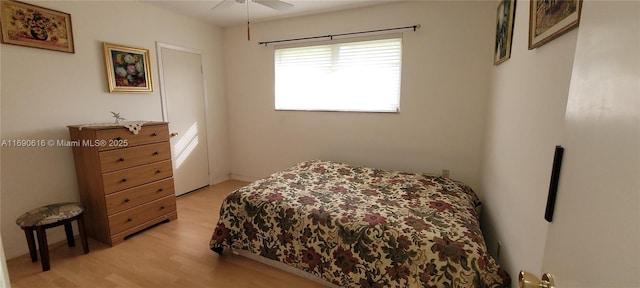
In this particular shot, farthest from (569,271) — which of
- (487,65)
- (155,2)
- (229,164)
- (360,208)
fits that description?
(229,164)

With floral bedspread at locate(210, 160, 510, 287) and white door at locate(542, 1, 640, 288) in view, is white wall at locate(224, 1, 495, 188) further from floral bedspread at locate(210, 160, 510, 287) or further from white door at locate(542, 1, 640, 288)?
white door at locate(542, 1, 640, 288)

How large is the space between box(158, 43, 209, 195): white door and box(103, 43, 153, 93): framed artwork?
0.65 feet

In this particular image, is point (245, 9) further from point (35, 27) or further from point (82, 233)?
point (82, 233)

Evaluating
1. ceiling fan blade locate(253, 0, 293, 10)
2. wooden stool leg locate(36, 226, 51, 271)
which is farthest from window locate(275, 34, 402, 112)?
wooden stool leg locate(36, 226, 51, 271)


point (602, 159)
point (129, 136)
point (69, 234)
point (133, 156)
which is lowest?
point (69, 234)

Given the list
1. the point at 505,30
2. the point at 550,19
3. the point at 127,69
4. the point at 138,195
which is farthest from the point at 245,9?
the point at 550,19

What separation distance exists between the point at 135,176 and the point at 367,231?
2237mm

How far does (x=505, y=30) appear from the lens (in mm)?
1963

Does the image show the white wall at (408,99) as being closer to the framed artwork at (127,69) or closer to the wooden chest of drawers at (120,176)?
the framed artwork at (127,69)

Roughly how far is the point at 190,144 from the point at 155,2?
5.74 feet

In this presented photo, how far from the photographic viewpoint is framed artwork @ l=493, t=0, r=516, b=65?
1.80m

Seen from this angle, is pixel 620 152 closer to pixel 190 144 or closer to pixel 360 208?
pixel 360 208

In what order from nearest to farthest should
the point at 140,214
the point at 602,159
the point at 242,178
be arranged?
the point at 602,159, the point at 140,214, the point at 242,178

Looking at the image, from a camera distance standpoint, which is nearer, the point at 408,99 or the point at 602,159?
the point at 602,159
